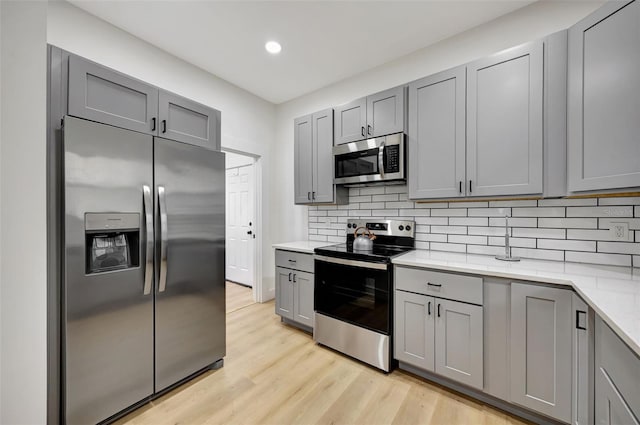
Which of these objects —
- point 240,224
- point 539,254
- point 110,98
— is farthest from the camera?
point 240,224

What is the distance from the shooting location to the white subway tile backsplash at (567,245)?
1.87 meters

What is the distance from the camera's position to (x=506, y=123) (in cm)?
191

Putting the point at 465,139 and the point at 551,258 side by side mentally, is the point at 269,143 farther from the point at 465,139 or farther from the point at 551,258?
the point at 551,258

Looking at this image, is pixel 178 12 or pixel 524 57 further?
pixel 178 12

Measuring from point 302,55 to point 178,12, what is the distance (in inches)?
44.0

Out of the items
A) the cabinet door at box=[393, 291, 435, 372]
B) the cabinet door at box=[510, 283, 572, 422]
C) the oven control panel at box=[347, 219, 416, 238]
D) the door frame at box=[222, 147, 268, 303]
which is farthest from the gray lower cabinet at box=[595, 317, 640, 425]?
the door frame at box=[222, 147, 268, 303]

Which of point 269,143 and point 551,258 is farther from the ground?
point 269,143

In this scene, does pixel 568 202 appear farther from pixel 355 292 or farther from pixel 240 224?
pixel 240 224

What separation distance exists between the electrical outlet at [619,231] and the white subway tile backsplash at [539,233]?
0.79 ft

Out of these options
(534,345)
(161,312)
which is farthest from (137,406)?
(534,345)

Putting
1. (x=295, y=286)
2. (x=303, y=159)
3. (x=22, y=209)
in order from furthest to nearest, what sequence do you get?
(x=303, y=159), (x=295, y=286), (x=22, y=209)

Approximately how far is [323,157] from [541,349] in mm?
2337

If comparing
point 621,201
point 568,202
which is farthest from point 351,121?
point 621,201

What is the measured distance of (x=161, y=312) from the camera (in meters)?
1.83
